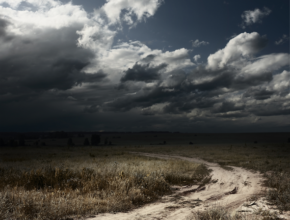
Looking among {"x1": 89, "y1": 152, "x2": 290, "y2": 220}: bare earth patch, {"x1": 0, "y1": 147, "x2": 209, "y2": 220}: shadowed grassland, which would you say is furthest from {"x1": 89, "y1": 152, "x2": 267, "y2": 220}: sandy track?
{"x1": 0, "y1": 147, "x2": 209, "y2": 220}: shadowed grassland


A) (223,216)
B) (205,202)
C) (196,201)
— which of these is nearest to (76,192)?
(196,201)

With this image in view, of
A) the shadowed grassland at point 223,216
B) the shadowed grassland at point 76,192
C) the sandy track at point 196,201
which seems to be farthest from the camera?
the sandy track at point 196,201

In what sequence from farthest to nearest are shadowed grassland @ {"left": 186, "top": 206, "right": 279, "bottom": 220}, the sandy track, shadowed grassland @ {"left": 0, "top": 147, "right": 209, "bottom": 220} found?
1. the sandy track
2. shadowed grassland @ {"left": 0, "top": 147, "right": 209, "bottom": 220}
3. shadowed grassland @ {"left": 186, "top": 206, "right": 279, "bottom": 220}

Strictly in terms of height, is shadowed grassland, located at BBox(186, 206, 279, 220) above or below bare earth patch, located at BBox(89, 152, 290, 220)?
above

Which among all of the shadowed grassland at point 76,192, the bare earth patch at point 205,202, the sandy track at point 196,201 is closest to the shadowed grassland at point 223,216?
the bare earth patch at point 205,202

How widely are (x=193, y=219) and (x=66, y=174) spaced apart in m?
6.93

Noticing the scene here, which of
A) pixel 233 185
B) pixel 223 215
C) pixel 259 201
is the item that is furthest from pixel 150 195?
pixel 233 185

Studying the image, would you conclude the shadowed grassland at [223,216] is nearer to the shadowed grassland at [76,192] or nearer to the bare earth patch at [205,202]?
the bare earth patch at [205,202]

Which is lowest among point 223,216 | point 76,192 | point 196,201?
point 196,201

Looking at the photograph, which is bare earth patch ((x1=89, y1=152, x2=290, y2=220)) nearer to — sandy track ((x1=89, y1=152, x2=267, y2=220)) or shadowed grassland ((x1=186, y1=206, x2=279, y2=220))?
sandy track ((x1=89, y1=152, x2=267, y2=220))

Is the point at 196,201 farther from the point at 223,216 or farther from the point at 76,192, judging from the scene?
the point at 76,192

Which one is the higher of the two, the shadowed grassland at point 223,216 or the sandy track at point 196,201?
the shadowed grassland at point 223,216

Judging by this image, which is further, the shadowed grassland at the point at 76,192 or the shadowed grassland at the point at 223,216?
the shadowed grassland at the point at 76,192

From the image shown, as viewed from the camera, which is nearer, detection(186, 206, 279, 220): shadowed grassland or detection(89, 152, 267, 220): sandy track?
detection(186, 206, 279, 220): shadowed grassland
